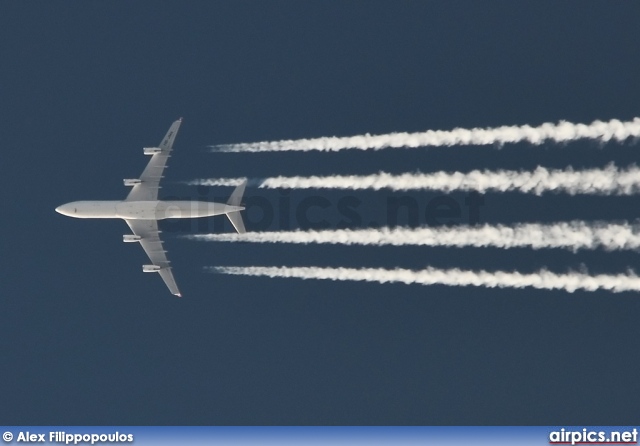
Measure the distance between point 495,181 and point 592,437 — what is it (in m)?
17.0

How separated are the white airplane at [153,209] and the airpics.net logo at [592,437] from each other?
22.6m

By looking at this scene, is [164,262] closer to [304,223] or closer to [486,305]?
[304,223]

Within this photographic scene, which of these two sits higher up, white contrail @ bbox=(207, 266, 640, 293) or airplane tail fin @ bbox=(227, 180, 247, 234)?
airplane tail fin @ bbox=(227, 180, 247, 234)

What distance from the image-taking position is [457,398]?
56281 millimetres

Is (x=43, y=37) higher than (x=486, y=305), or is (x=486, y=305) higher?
(x=43, y=37)

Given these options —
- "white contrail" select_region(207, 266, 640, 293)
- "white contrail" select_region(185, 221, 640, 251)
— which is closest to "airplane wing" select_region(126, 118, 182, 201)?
"white contrail" select_region(185, 221, 640, 251)

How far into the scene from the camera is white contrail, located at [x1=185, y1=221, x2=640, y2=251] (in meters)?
44.9

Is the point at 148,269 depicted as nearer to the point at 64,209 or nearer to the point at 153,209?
the point at 153,209

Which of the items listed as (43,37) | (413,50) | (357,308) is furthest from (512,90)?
(43,37)

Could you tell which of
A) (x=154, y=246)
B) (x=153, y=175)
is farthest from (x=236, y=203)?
(x=154, y=246)

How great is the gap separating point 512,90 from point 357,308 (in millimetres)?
16494

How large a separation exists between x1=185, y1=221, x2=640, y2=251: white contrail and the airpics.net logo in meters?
12.6

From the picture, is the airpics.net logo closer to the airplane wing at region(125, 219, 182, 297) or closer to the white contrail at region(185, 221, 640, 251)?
the white contrail at region(185, 221, 640, 251)

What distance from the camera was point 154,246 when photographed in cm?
5859
